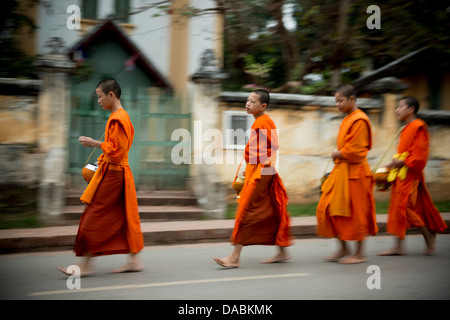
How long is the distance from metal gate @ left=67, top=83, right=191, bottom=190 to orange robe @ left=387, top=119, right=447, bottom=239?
401 centimetres

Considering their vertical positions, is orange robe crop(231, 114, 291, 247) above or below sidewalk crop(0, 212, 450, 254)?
above

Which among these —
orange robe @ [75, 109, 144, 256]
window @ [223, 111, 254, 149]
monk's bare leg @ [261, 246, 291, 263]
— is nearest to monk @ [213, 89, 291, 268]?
monk's bare leg @ [261, 246, 291, 263]

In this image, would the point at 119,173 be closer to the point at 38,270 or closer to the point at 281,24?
the point at 38,270

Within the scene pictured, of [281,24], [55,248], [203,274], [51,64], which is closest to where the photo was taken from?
[203,274]

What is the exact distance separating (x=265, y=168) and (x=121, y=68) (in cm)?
880

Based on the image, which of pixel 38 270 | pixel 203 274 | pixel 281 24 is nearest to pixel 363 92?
pixel 281 24

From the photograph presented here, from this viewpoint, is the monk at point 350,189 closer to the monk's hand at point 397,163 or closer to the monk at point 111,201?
the monk's hand at point 397,163

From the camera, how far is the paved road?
165 inches

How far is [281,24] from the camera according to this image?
10.9m

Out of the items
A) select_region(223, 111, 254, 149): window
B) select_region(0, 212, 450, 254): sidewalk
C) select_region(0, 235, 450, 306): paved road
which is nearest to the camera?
select_region(0, 235, 450, 306): paved road

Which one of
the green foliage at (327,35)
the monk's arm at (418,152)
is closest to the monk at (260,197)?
the monk's arm at (418,152)

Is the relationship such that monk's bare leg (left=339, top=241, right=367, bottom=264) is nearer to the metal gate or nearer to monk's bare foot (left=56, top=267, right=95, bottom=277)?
monk's bare foot (left=56, top=267, right=95, bottom=277)

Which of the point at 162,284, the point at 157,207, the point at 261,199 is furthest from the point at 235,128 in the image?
the point at 162,284

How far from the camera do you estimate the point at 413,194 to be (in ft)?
19.0
